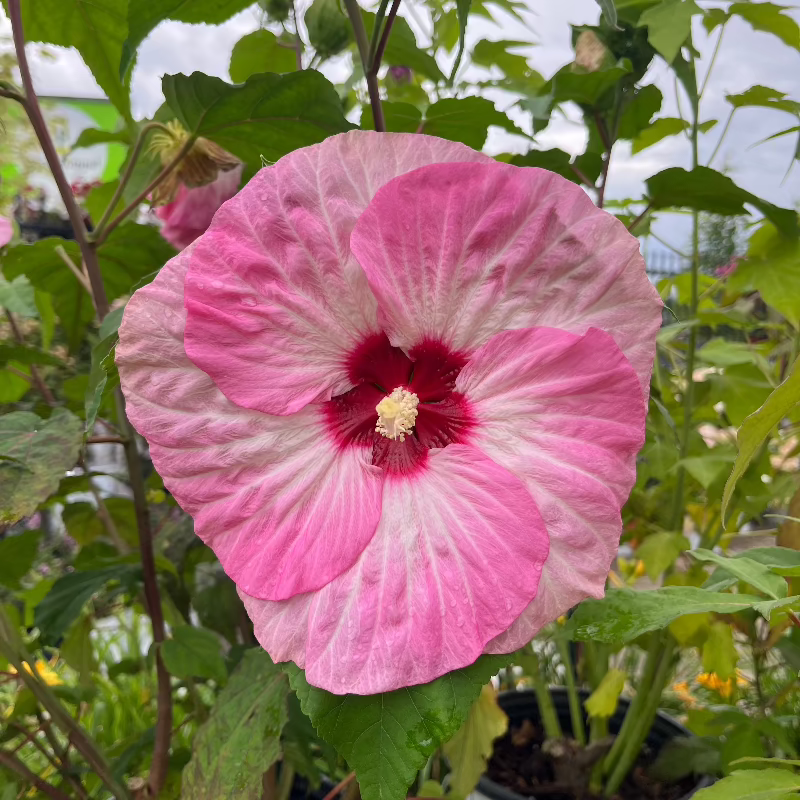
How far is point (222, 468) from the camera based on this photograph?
33cm

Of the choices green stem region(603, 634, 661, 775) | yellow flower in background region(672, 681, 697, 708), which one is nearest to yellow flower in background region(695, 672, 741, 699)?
yellow flower in background region(672, 681, 697, 708)

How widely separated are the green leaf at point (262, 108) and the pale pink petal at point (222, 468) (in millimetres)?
149

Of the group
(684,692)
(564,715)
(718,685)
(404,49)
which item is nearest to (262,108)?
(404,49)

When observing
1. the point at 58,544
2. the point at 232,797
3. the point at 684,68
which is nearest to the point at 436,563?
the point at 232,797

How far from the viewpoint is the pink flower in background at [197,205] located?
0.58m

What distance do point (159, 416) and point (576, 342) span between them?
0.20 metres

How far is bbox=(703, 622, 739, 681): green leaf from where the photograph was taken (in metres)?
0.62

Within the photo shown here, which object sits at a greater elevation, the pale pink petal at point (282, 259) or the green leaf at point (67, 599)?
the pale pink petal at point (282, 259)

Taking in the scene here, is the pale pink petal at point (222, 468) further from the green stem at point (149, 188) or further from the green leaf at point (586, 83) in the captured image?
the green leaf at point (586, 83)

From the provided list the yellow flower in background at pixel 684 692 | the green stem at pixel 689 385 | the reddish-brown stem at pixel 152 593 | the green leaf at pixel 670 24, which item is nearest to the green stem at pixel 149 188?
the reddish-brown stem at pixel 152 593

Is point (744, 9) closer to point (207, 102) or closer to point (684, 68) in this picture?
point (684, 68)

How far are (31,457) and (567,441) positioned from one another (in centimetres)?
33

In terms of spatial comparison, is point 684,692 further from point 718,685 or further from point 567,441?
point 567,441

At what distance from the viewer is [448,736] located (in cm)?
30
